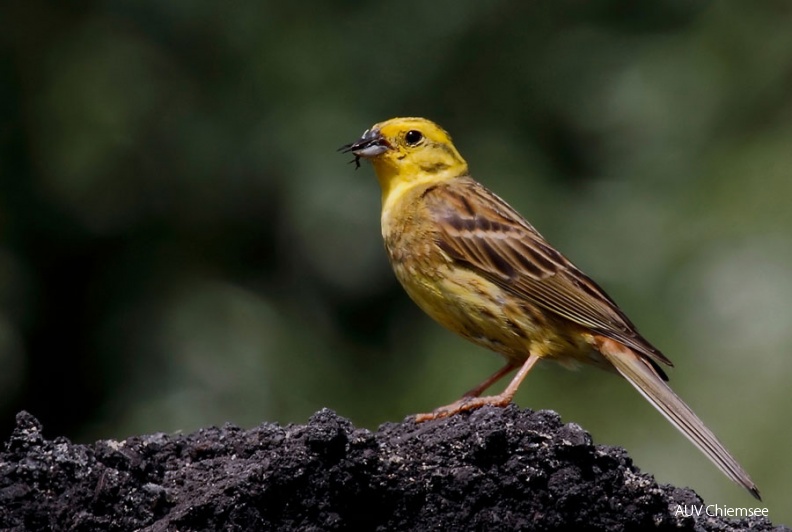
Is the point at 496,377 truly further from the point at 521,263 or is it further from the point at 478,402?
the point at 478,402

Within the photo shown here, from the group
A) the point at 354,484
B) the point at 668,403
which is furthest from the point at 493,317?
the point at 354,484

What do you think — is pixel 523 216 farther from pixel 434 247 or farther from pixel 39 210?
pixel 39 210

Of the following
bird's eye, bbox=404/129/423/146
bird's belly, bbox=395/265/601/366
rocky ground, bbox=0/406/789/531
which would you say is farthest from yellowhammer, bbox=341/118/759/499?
rocky ground, bbox=0/406/789/531

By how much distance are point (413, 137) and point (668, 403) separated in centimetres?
161

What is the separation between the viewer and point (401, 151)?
5.72 metres

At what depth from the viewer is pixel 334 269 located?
673 centimetres

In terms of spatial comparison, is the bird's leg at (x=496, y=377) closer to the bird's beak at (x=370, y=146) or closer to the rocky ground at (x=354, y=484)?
the bird's beak at (x=370, y=146)

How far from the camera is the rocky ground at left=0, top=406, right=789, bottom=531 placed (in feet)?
10.2

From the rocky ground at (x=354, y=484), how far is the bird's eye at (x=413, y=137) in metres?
2.45

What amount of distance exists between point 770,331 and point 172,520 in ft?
11.2

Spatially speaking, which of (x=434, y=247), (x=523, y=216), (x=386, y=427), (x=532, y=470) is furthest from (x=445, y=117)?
(x=532, y=470)

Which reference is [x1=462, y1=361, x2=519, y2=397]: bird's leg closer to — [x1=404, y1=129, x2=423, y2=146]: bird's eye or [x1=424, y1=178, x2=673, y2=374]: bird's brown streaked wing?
[x1=424, y1=178, x2=673, y2=374]: bird's brown streaked wing

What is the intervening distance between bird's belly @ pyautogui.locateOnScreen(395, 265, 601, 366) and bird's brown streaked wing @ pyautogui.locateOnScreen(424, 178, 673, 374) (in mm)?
57

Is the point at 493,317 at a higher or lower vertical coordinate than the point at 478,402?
higher
